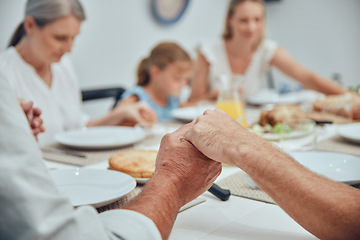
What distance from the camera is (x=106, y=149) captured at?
1359 mm

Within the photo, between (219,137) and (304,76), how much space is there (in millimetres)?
2101

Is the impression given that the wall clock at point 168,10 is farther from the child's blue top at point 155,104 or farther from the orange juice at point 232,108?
the orange juice at point 232,108

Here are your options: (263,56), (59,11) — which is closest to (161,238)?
(59,11)

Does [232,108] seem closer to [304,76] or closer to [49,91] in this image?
[49,91]

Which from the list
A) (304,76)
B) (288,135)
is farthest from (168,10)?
(288,135)

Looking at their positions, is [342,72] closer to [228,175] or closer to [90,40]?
[90,40]

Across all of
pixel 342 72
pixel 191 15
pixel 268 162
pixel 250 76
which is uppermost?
pixel 191 15

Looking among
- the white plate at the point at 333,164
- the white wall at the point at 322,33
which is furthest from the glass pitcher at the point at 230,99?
the white wall at the point at 322,33

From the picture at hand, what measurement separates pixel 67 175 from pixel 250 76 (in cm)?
233

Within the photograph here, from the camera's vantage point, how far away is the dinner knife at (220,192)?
0.86 m

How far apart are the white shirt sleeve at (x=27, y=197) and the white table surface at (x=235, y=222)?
0.22 meters

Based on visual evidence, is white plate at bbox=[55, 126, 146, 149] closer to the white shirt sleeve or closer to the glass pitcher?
the glass pitcher

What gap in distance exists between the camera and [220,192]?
0.86m

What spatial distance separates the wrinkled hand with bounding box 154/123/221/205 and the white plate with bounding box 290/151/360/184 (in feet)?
1.06
